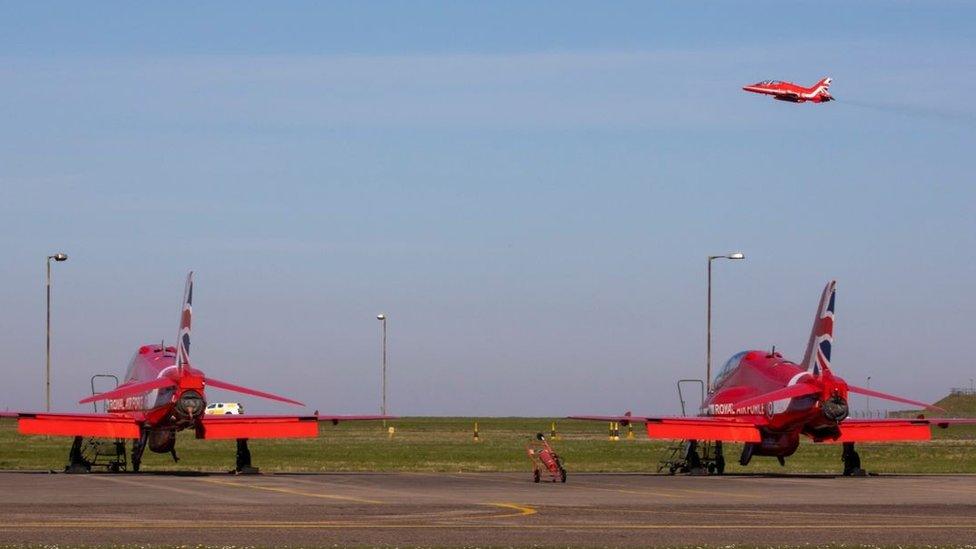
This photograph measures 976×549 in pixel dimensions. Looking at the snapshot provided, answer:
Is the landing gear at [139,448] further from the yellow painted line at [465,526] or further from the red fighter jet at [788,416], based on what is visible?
the yellow painted line at [465,526]

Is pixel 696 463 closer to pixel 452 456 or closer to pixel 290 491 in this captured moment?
pixel 452 456

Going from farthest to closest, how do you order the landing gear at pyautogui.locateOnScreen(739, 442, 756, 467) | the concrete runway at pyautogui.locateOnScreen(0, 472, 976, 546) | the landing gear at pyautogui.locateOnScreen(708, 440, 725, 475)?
the landing gear at pyautogui.locateOnScreen(708, 440, 725, 475) < the landing gear at pyautogui.locateOnScreen(739, 442, 756, 467) < the concrete runway at pyautogui.locateOnScreen(0, 472, 976, 546)

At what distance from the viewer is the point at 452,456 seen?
6456cm

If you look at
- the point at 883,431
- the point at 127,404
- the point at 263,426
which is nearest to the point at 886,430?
the point at 883,431

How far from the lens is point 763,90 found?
7500cm

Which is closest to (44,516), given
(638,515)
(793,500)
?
(638,515)

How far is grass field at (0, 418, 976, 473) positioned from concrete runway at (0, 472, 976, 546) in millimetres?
11051

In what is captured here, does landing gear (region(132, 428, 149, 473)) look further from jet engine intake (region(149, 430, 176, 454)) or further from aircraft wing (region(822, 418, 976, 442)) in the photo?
aircraft wing (region(822, 418, 976, 442))

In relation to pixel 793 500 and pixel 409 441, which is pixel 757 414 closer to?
pixel 793 500

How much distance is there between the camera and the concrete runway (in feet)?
80.6

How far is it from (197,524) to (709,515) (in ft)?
31.5

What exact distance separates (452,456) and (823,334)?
74.4ft

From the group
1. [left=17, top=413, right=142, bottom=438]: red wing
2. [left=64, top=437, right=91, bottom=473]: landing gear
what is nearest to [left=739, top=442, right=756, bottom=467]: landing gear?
[left=17, top=413, right=142, bottom=438]: red wing

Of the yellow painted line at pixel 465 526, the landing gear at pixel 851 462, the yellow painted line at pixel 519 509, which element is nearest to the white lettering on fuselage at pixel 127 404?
the yellow painted line at pixel 519 509
